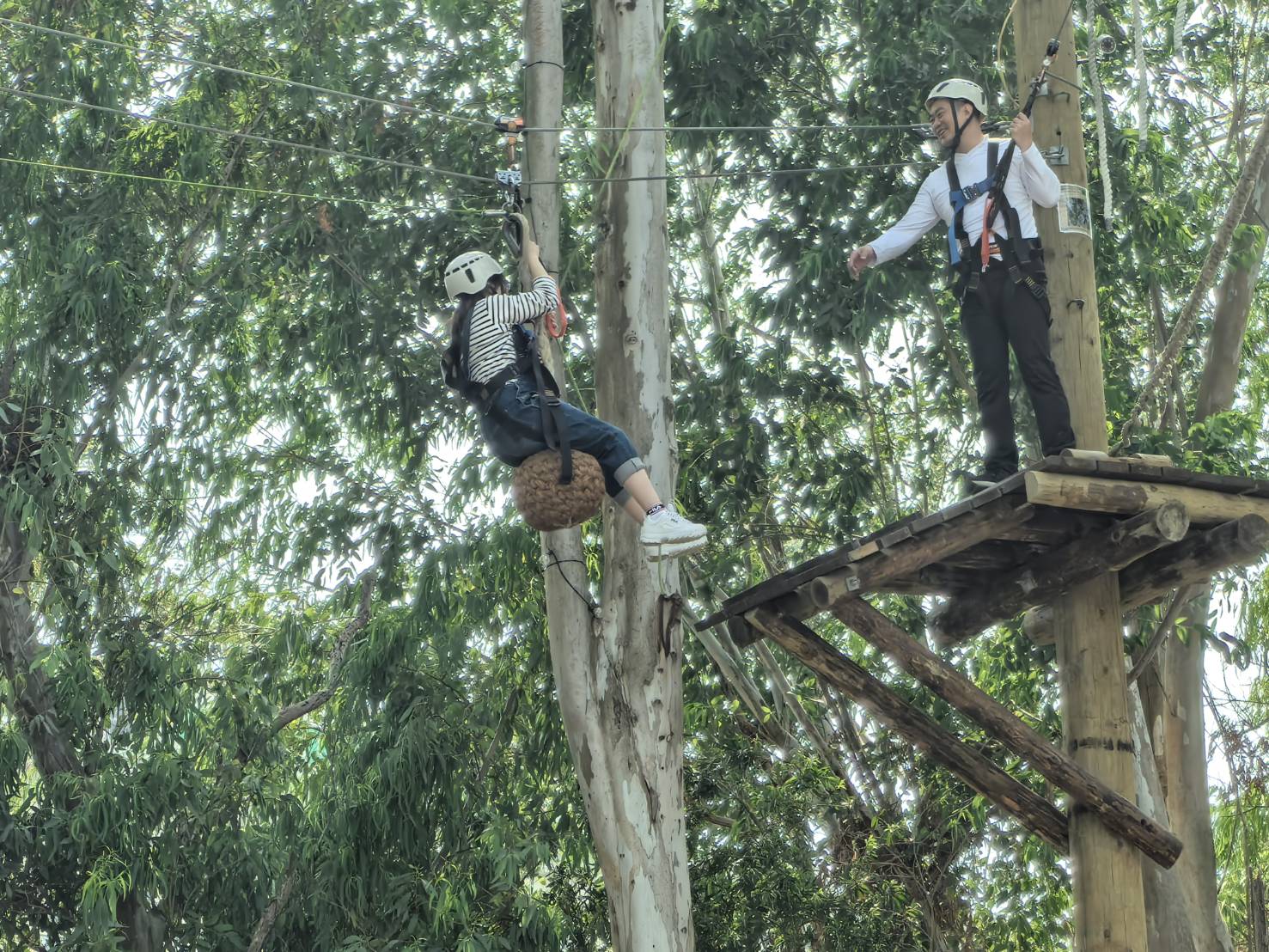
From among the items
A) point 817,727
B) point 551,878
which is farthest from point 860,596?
point 817,727

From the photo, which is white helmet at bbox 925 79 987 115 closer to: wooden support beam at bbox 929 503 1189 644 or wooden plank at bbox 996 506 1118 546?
wooden plank at bbox 996 506 1118 546

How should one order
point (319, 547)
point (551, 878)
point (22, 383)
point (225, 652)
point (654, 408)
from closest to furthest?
point (654, 408) < point (551, 878) < point (22, 383) < point (319, 547) < point (225, 652)

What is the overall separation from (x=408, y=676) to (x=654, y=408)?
10.4ft

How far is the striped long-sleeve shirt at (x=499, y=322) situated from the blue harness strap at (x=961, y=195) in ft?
5.58

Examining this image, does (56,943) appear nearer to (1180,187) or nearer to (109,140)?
(109,140)

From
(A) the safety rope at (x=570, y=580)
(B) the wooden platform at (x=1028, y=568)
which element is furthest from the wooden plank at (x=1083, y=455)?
(A) the safety rope at (x=570, y=580)

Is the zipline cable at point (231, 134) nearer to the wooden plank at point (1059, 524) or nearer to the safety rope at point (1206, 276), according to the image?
the wooden plank at point (1059, 524)

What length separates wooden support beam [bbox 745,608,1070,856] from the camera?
23.4 ft

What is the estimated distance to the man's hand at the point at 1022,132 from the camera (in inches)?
271

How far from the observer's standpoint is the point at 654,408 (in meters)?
8.18

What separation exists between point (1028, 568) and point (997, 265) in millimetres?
1340

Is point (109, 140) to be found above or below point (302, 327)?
above

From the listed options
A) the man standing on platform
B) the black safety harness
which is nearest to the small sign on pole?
the man standing on platform

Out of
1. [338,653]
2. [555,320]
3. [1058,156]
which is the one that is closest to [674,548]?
[555,320]
